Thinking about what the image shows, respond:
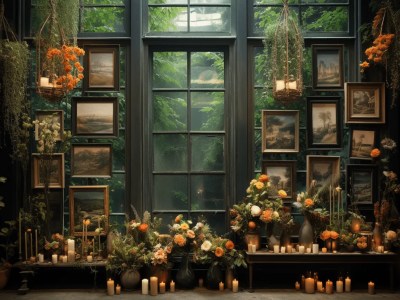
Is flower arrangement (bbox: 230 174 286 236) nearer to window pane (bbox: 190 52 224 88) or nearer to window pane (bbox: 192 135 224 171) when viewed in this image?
window pane (bbox: 192 135 224 171)

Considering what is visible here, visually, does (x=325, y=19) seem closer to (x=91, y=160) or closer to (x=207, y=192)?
(x=207, y=192)

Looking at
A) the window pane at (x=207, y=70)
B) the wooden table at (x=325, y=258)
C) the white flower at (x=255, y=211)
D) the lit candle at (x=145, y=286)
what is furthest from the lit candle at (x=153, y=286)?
the window pane at (x=207, y=70)

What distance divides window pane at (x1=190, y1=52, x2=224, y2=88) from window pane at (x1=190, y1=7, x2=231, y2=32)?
0.26m

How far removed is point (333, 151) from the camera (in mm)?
5305

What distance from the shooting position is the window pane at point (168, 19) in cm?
534

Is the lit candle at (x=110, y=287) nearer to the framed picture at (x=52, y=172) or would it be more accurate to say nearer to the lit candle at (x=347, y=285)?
the framed picture at (x=52, y=172)

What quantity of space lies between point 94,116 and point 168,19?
51.0 inches

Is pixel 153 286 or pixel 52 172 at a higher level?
pixel 52 172

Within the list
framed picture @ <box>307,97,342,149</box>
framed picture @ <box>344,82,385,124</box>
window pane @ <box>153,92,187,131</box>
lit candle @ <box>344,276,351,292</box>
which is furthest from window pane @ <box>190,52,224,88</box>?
lit candle @ <box>344,276,351,292</box>

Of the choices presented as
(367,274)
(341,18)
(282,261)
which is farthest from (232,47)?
(367,274)

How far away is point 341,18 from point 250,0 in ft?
3.28

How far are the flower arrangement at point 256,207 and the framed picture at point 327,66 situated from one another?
1.22 metres

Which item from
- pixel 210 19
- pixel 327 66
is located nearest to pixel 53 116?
pixel 210 19

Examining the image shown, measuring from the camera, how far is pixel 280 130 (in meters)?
5.23
